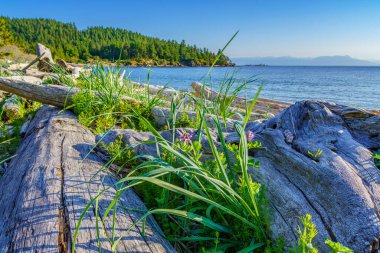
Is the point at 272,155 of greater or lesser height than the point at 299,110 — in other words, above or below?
below

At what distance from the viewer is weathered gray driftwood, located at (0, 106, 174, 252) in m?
1.58

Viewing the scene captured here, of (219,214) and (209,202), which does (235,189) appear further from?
(209,202)

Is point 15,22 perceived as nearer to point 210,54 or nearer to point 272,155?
point 210,54

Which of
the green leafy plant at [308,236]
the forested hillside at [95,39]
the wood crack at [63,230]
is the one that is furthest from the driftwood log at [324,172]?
the forested hillside at [95,39]

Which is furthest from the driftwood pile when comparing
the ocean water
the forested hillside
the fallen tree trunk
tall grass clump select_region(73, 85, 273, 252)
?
the forested hillside

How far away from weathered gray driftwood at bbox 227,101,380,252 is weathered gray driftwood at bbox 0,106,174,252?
0.84 m

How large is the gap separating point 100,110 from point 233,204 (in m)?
3.73

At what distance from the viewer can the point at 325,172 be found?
6.13ft

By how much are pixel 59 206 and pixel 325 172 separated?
5.70 ft

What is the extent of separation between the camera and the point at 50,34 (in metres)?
134

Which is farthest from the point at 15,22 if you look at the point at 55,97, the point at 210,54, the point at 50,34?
the point at 55,97

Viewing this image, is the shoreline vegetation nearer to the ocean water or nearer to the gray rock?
the gray rock

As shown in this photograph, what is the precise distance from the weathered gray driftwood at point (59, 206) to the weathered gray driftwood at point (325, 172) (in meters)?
0.84

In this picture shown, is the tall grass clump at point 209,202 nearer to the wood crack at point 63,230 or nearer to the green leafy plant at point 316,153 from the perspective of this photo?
the wood crack at point 63,230
